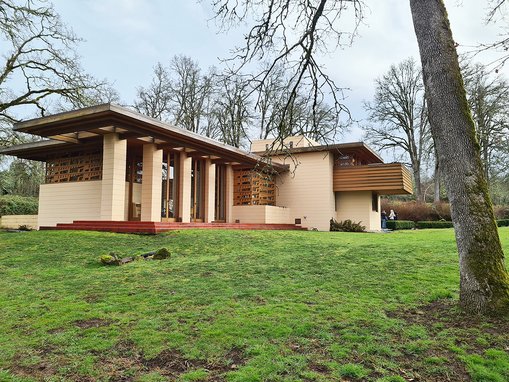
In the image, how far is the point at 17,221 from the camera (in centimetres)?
1688

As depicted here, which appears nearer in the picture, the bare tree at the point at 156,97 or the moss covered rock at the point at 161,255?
the moss covered rock at the point at 161,255

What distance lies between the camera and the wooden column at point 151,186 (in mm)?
12625

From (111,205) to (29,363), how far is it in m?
9.07

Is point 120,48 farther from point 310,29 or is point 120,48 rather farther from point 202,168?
point 310,29

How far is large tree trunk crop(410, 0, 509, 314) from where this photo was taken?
12.1 ft

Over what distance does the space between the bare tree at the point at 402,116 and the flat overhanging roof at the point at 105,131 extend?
17.8m

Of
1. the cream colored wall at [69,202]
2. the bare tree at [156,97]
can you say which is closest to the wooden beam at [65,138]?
the cream colored wall at [69,202]

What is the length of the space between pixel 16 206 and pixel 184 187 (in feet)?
37.8

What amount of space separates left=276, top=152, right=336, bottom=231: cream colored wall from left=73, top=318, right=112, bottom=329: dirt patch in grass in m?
14.4

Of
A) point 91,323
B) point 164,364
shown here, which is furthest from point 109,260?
point 164,364

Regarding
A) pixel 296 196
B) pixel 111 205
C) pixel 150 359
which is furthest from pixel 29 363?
pixel 296 196

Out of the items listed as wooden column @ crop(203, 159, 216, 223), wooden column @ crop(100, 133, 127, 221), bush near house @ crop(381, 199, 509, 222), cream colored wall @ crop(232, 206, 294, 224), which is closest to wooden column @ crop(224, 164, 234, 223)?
cream colored wall @ crop(232, 206, 294, 224)

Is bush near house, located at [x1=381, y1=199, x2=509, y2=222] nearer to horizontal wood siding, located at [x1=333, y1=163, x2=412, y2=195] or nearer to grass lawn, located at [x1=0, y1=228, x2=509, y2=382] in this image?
horizontal wood siding, located at [x1=333, y1=163, x2=412, y2=195]

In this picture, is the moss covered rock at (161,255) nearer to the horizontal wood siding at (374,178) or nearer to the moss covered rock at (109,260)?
the moss covered rock at (109,260)
